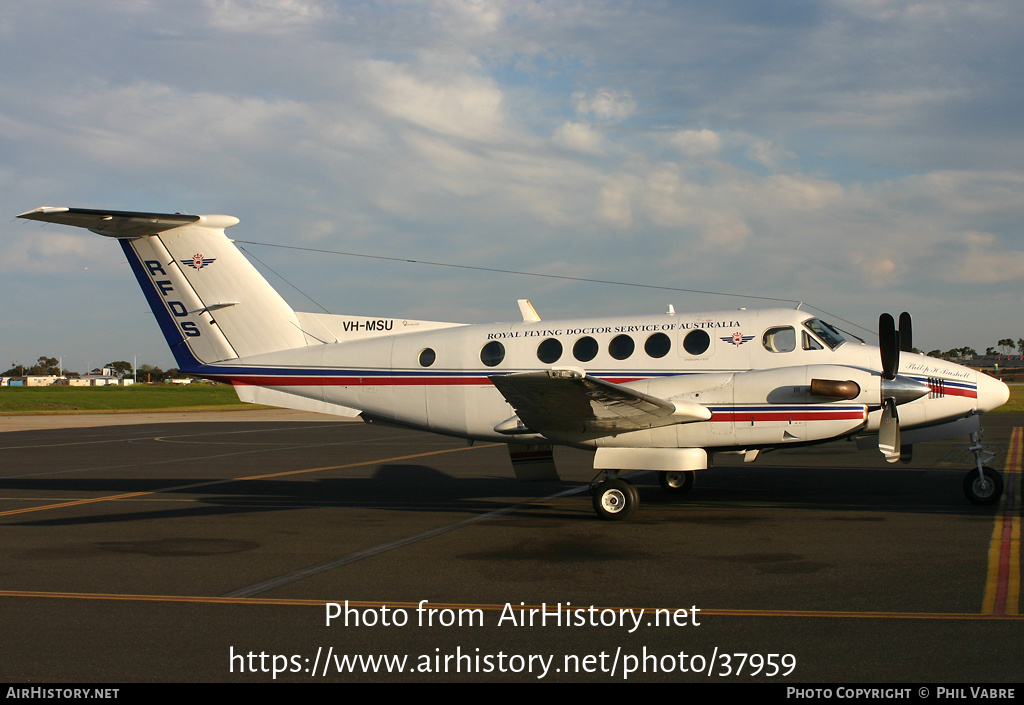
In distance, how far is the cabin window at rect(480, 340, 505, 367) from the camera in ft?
41.0

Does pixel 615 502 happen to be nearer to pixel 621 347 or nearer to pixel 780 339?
pixel 621 347

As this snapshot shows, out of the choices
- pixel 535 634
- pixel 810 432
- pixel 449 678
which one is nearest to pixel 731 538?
pixel 810 432

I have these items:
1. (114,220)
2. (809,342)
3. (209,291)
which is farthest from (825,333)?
(114,220)

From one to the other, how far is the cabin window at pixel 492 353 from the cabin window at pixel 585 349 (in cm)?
115

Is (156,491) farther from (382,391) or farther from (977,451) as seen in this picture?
(977,451)

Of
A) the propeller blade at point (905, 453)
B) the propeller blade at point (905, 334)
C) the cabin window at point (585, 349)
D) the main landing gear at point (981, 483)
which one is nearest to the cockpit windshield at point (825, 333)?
the propeller blade at point (905, 334)

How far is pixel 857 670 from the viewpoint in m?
4.91

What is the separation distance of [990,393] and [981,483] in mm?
1265

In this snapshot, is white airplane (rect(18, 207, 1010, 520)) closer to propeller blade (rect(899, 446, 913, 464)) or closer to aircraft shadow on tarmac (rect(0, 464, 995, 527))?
propeller blade (rect(899, 446, 913, 464))

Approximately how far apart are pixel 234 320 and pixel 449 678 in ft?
32.7

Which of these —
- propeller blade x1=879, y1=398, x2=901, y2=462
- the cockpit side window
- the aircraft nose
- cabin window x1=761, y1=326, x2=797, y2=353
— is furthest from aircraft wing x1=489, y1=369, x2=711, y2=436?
the aircraft nose

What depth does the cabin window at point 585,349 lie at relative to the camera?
12.1 metres

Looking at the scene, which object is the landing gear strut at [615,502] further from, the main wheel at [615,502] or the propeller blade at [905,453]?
the propeller blade at [905,453]

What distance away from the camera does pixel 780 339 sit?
11.5 metres
